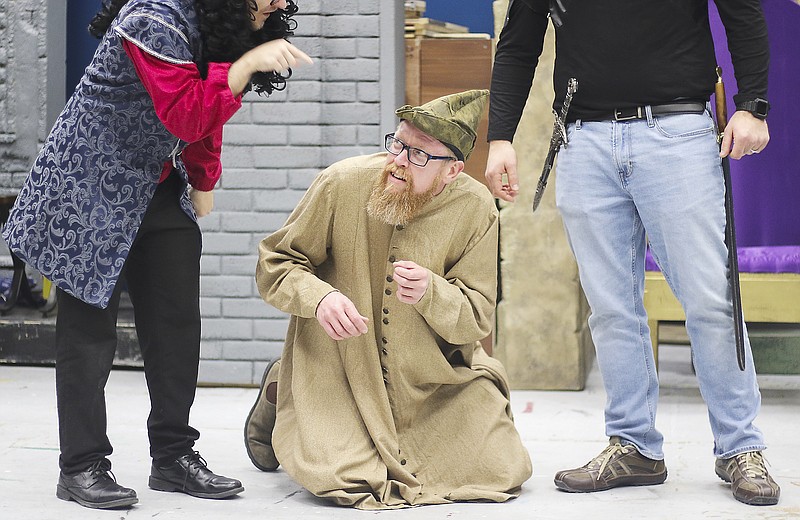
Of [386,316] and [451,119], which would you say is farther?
[386,316]

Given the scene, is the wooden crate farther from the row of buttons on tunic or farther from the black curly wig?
the black curly wig

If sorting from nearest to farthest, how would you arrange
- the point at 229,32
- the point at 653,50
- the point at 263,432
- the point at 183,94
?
the point at 183,94
the point at 229,32
the point at 653,50
the point at 263,432

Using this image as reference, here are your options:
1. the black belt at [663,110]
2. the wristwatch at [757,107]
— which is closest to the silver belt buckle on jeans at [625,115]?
the black belt at [663,110]

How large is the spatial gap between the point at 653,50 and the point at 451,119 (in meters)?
0.52

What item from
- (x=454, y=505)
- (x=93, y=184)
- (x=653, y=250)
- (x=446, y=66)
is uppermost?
(x=446, y=66)

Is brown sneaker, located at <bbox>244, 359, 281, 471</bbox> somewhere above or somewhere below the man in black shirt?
below

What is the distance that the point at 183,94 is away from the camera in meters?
2.41

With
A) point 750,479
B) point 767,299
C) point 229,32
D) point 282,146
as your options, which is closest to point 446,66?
point 282,146

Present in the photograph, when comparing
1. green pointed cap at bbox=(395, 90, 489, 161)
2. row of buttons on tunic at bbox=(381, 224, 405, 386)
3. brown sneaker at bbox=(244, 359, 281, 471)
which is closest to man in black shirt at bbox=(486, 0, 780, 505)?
green pointed cap at bbox=(395, 90, 489, 161)

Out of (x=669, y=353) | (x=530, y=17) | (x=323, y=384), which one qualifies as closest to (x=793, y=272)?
(x=669, y=353)

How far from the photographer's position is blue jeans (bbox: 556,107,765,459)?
2658 millimetres

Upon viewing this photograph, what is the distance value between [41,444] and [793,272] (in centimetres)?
275

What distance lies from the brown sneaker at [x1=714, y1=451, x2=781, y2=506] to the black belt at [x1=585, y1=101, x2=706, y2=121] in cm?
88

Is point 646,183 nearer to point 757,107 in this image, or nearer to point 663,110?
point 663,110
